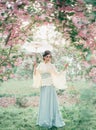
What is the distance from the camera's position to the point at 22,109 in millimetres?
9453

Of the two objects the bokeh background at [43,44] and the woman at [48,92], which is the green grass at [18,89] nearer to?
the bokeh background at [43,44]

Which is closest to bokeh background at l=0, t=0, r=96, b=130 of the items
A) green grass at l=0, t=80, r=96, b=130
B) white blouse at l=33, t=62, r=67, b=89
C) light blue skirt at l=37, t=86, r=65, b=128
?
green grass at l=0, t=80, r=96, b=130

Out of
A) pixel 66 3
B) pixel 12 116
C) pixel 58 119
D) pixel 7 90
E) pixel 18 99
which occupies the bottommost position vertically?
pixel 7 90

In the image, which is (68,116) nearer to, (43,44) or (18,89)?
(43,44)

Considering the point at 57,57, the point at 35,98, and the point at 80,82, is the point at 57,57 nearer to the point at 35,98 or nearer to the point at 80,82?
the point at 80,82

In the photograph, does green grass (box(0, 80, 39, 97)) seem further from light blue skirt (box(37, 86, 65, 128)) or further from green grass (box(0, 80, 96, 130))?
light blue skirt (box(37, 86, 65, 128))

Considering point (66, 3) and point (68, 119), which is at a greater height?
point (66, 3)

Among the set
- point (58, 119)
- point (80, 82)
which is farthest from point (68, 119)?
point (80, 82)

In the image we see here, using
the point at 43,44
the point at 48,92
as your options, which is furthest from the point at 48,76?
the point at 43,44

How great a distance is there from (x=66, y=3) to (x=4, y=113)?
14.2 feet

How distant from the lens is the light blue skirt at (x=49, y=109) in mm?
7047

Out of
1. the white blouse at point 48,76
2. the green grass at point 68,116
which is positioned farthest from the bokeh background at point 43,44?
the white blouse at point 48,76

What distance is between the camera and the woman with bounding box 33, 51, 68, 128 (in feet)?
22.8

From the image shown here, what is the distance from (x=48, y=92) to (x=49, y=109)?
36 cm
